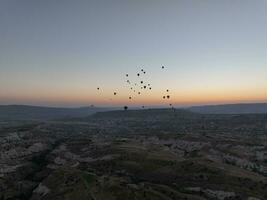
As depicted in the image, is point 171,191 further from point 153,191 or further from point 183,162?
point 183,162

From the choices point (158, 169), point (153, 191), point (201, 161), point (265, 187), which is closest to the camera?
point (153, 191)

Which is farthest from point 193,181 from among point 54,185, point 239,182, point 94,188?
point 54,185

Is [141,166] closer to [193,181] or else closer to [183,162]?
[183,162]

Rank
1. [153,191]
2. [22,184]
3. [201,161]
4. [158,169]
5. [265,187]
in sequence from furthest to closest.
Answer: [201,161] < [158,169] < [22,184] < [265,187] < [153,191]

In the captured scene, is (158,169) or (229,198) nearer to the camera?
(229,198)

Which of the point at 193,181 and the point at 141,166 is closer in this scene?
the point at 193,181

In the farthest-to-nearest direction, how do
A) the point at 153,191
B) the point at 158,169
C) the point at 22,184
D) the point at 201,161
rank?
the point at 201,161 < the point at 158,169 < the point at 22,184 < the point at 153,191

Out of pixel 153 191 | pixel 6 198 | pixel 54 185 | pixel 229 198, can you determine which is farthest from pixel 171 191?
pixel 6 198

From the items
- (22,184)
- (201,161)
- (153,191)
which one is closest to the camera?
(153,191)
